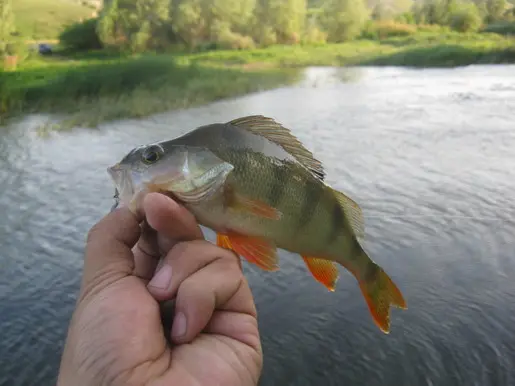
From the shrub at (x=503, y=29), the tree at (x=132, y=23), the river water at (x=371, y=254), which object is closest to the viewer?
the river water at (x=371, y=254)

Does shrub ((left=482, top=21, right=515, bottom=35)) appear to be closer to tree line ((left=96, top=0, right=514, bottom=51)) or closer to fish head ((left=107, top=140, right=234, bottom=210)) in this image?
tree line ((left=96, top=0, right=514, bottom=51))

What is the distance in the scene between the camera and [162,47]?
4672cm

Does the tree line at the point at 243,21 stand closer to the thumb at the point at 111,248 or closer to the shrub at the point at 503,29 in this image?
the shrub at the point at 503,29

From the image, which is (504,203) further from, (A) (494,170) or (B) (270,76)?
(B) (270,76)

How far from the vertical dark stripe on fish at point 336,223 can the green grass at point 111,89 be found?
13.7 metres

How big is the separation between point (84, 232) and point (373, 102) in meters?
12.7

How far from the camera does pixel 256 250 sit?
2.09 metres

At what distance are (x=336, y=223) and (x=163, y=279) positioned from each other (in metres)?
0.73

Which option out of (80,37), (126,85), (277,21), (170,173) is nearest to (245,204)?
(170,173)

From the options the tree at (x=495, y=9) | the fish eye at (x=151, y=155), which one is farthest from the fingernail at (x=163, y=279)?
the tree at (x=495, y=9)

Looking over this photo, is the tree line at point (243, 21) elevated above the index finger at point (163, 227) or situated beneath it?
situated beneath

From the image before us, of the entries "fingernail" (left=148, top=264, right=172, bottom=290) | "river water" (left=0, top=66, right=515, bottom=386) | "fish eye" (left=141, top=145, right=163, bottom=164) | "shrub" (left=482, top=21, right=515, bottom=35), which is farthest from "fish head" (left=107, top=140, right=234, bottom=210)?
"shrub" (left=482, top=21, right=515, bottom=35)

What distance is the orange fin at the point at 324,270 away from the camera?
92.4 inches

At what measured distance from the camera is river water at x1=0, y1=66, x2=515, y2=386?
4746 mm
